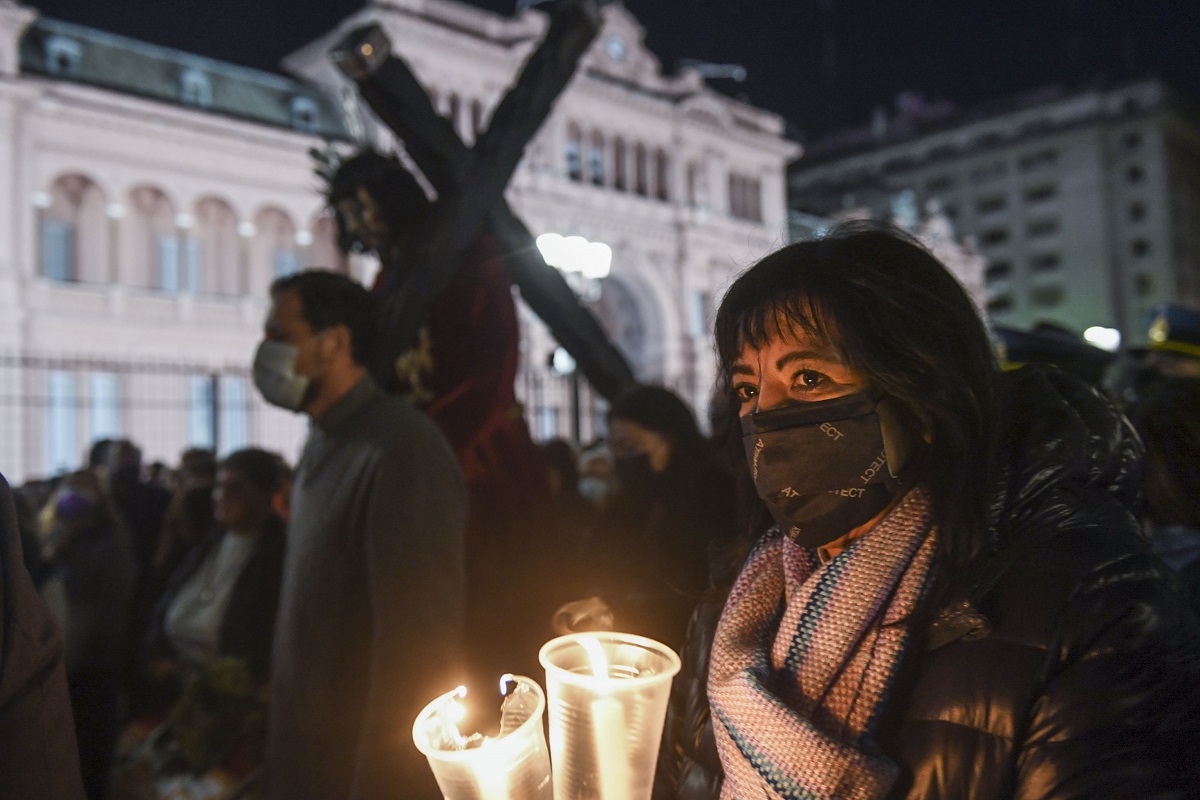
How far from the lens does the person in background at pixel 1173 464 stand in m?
2.59

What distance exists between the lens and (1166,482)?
8.64 feet

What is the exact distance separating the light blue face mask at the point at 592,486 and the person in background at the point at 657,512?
2.33 m

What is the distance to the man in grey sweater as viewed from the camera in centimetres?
216

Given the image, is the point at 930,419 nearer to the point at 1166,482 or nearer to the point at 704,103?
the point at 1166,482

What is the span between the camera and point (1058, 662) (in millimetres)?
1179

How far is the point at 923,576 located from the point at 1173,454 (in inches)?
70.6

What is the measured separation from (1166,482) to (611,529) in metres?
2.08

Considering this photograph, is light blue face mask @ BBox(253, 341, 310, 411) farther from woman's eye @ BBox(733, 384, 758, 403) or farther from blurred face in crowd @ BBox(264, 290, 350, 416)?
woman's eye @ BBox(733, 384, 758, 403)

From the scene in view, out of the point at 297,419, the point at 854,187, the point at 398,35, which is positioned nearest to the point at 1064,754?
the point at 297,419

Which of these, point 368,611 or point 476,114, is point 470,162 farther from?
point 476,114

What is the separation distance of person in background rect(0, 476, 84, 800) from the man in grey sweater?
0.80 m

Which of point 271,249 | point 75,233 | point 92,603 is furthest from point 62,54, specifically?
point 92,603

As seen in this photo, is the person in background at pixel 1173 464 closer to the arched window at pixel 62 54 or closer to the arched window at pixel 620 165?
the arched window at pixel 62 54

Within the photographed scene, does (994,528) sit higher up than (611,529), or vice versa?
(994,528)
